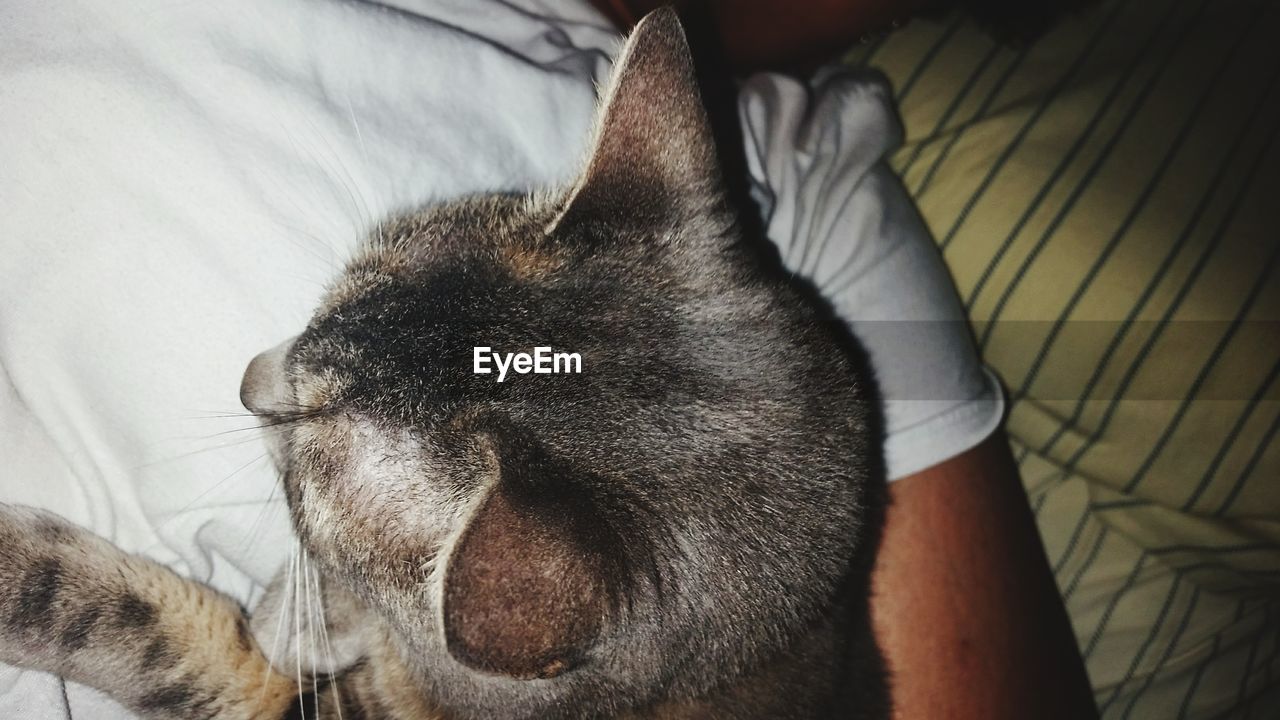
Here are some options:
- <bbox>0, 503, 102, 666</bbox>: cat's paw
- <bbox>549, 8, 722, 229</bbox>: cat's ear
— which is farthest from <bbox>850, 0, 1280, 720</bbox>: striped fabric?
<bbox>0, 503, 102, 666</bbox>: cat's paw

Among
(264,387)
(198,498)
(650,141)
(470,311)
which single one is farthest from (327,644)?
(650,141)

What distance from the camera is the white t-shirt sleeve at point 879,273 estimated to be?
128 cm

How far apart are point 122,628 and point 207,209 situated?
678 mm

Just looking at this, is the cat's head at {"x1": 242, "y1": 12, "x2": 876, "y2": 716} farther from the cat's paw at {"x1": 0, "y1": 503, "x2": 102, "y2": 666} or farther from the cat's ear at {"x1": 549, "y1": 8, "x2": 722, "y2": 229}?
the cat's paw at {"x1": 0, "y1": 503, "x2": 102, "y2": 666}

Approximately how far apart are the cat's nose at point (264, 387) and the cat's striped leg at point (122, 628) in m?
0.36

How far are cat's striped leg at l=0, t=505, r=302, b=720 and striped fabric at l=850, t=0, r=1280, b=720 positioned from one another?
1.61m

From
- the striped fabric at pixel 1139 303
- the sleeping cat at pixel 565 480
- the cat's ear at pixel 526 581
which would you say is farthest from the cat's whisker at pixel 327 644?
the striped fabric at pixel 1139 303

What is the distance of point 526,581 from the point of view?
27.1 inches

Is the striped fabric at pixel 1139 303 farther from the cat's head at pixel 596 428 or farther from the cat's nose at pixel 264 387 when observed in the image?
the cat's nose at pixel 264 387

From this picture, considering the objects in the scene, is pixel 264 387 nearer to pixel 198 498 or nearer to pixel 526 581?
pixel 198 498

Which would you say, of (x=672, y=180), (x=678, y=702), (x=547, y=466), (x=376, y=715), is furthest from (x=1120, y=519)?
(x=376, y=715)

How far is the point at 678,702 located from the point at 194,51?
115cm

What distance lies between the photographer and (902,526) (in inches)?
52.6

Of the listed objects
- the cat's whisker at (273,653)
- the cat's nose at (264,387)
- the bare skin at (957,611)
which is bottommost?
the bare skin at (957,611)
